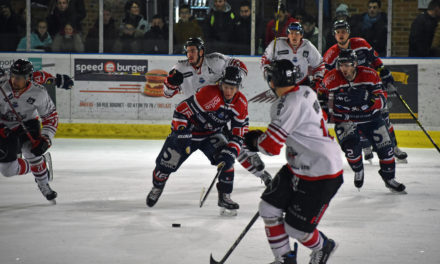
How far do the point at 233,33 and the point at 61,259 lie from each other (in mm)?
5927

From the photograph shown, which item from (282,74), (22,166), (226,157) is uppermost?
(282,74)

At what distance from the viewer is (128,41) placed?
9.55 m

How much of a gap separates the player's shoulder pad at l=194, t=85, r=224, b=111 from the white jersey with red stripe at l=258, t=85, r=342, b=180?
1749 mm

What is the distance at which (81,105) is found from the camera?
30.5 ft

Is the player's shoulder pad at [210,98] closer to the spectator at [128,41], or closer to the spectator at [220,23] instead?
the spectator at [220,23]

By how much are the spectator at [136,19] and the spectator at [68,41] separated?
60 centimetres

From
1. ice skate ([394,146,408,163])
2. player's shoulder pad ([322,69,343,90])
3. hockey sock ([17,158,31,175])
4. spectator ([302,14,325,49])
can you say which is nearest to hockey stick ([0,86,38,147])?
hockey sock ([17,158,31,175])

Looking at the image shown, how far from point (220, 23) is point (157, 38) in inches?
33.2

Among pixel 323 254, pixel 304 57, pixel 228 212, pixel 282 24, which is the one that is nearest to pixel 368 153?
pixel 304 57

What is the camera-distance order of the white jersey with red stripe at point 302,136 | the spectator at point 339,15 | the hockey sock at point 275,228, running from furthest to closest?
the spectator at point 339,15 < the hockey sock at point 275,228 < the white jersey with red stripe at point 302,136

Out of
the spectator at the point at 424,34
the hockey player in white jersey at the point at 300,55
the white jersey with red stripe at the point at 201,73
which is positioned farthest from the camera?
the spectator at the point at 424,34

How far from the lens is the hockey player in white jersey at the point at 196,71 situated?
5.79 meters

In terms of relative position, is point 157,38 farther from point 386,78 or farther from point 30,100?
point 30,100

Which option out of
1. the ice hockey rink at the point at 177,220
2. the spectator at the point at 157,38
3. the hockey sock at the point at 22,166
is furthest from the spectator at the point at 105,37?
the hockey sock at the point at 22,166
